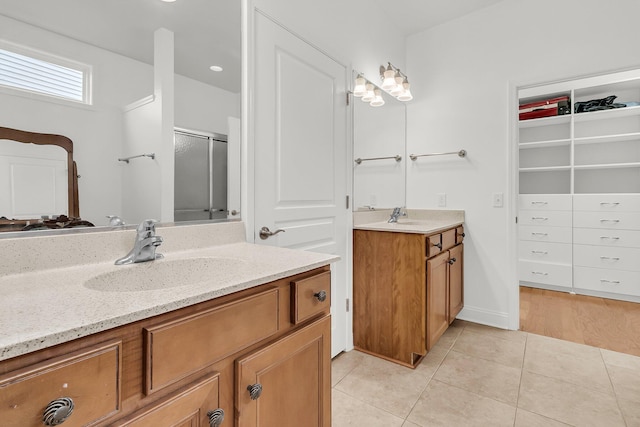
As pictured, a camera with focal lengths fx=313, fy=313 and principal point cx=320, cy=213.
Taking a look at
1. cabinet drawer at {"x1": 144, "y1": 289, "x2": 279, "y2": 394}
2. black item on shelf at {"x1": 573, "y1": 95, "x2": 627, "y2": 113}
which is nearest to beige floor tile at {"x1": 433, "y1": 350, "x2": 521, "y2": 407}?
cabinet drawer at {"x1": 144, "y1": 289, "x2": 279, "y2": 394}

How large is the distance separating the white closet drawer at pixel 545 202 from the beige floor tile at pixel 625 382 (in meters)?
1.97

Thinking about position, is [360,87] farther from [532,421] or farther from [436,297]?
[532,421]

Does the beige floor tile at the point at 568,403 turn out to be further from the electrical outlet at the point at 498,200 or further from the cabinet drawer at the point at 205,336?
the cabinet drawer at the point at 205,336

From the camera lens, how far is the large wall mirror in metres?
0.89

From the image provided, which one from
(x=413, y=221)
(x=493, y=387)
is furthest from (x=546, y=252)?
(x=493, y=387)

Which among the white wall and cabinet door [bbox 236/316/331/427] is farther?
the white wall

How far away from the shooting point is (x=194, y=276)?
106cm

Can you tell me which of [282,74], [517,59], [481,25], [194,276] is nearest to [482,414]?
[194,276]

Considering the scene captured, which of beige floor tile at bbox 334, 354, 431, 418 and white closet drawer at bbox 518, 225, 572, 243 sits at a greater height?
white closet drawer at bbox 518, 225, 572, 243

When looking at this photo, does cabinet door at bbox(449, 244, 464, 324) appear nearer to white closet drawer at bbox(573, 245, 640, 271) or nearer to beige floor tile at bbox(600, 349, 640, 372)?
beige floor tile at bbox(600, 349, 640, 372)

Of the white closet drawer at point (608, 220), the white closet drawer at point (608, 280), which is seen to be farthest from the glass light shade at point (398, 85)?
the white closet drawer at point (608, 280)

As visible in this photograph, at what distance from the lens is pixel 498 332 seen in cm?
246

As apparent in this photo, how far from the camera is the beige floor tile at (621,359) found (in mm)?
1925

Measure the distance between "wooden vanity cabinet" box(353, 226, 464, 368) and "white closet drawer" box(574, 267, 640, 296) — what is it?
2.05m
